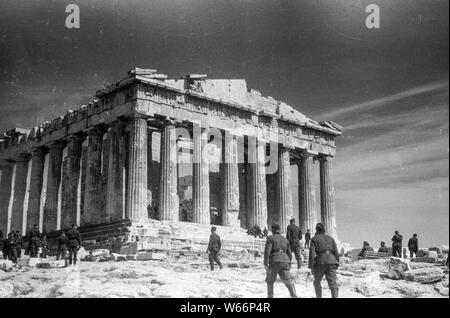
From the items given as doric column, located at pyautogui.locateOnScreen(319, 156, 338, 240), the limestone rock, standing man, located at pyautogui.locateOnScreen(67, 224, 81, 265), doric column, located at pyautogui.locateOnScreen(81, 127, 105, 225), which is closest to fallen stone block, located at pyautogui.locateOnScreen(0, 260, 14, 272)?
standing man, located at pyautogui.locateOnScreen(67, 224, 81, 265)

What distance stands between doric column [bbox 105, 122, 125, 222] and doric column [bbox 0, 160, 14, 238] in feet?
38.5

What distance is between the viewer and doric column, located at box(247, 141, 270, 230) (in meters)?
38.2

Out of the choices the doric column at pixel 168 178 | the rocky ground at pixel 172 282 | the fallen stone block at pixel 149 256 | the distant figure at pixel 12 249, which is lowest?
the rocky ground at pixel 172 282

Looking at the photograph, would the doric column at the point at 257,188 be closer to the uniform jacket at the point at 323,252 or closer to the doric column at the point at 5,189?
the doric column at the point at 5,189

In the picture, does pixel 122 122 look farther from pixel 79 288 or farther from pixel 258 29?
pixel 79 288

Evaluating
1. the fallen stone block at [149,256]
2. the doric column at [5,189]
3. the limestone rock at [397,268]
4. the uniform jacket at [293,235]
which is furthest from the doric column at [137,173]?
the doric column at [5,189]

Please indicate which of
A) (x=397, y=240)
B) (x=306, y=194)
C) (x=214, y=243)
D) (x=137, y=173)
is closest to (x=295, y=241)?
(x=214, y=243)

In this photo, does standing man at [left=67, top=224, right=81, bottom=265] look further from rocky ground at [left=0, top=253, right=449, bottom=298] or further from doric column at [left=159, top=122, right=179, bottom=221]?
doric column at [left=159, top=122, right=179, bottom=221]

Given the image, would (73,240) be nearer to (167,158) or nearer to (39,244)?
(39,244)

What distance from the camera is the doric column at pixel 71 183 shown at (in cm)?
3706

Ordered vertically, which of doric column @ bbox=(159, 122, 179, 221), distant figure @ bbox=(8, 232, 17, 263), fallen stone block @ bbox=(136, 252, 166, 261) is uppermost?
doric column @ bbox=(159, 122, 179, 221)

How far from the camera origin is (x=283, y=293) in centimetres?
1700

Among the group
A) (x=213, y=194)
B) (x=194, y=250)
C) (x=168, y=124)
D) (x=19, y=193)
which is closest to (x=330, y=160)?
(x=213, y=194)

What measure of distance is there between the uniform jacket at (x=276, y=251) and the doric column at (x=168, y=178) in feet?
59.6
